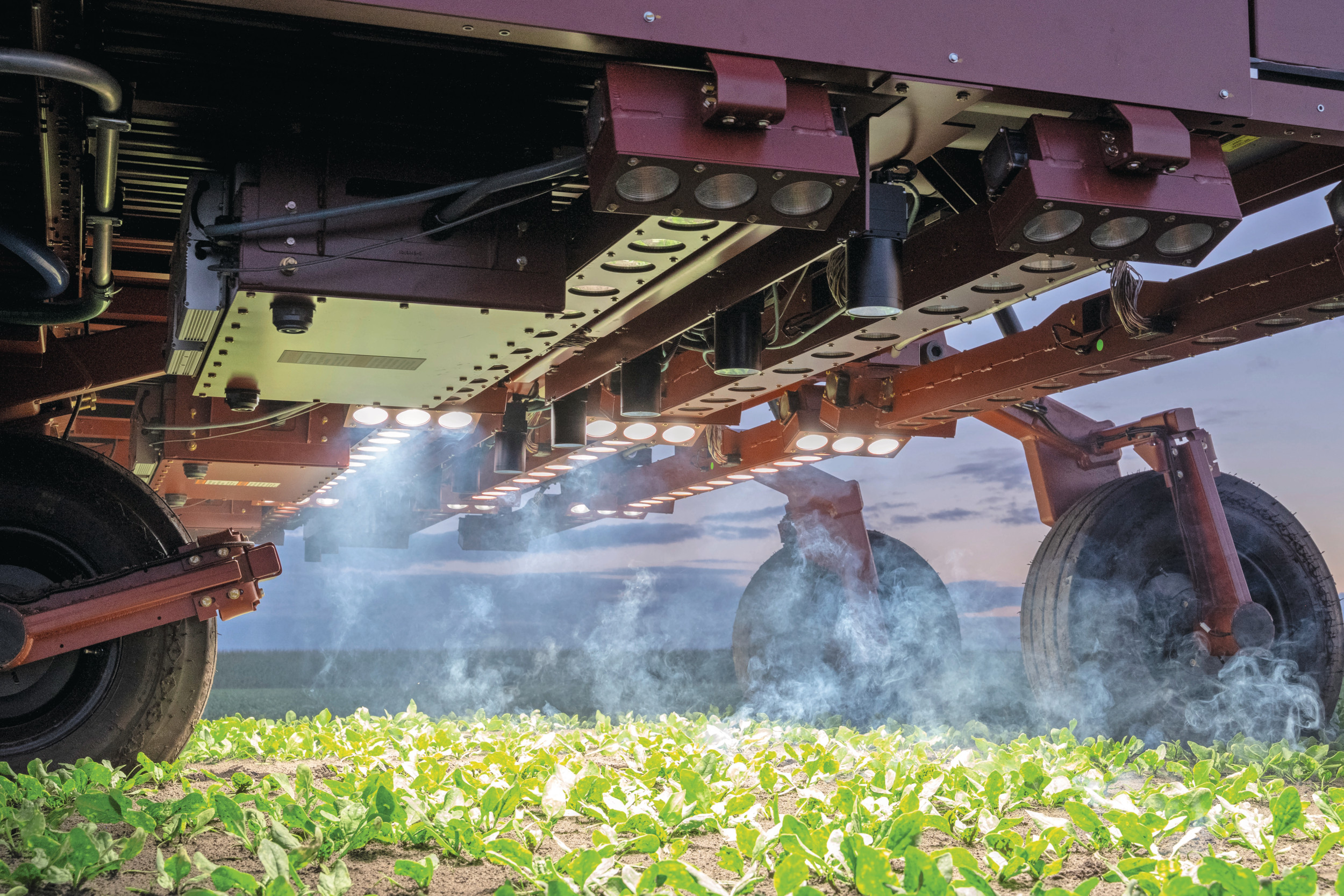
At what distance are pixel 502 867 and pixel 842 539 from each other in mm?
5672

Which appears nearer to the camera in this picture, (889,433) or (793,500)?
(889,433)

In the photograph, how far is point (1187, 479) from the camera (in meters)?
5.66

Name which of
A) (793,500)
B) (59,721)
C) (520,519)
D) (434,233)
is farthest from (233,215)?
(520,519)

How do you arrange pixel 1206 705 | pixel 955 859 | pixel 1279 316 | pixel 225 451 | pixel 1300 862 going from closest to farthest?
pixel 955 859 < pixel 1300 862 < pixel 1279 316 < pixel 1206 705 < pixel 225 451

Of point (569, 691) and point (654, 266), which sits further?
point (569, 691)

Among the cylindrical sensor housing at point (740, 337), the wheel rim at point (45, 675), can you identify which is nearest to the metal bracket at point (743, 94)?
the cylindrical sensor housing at point (740, 337)

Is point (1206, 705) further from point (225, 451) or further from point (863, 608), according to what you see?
point (225, 451)

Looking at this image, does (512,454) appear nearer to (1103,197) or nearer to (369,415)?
(369,415)

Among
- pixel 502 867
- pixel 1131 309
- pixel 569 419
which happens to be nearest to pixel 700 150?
pixel 502 867

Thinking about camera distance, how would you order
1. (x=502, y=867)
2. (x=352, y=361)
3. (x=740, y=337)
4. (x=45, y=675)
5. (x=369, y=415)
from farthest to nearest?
(x=369, y=415), (x=740, y=337), (x=45, y=675), (x=352, y=361), (x=502, y=867)

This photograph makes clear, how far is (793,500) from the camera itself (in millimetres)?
→ 8117

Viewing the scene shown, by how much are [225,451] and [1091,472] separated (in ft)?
17.0

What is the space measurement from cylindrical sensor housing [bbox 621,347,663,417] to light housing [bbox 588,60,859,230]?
2719 mm

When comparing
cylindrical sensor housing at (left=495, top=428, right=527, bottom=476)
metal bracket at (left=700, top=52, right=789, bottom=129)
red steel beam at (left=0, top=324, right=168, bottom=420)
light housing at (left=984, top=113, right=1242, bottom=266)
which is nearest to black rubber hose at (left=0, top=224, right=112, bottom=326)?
red steel beam at (left=0, top=324, right=168, bottom=420)
